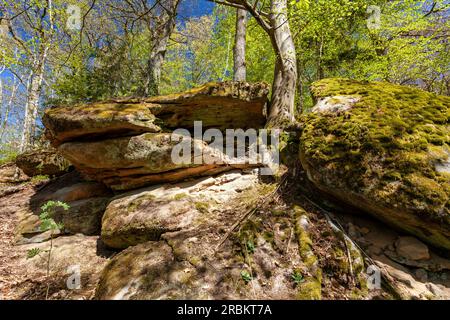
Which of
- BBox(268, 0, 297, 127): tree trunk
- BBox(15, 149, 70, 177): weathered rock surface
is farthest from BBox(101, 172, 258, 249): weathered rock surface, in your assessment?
BBox(15, 149, 70, 177): weathered rock surface

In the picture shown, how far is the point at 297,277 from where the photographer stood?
2.61 meters

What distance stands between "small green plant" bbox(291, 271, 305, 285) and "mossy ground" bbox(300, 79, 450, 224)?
4.42ft

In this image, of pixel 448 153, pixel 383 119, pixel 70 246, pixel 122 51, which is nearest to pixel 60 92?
pixel 122 51

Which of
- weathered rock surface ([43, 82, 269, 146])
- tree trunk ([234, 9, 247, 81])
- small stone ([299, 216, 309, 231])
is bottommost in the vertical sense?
small stone ([299, 216, 309, 231])

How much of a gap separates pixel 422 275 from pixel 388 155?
1482 mm

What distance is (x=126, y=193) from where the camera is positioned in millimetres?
5035

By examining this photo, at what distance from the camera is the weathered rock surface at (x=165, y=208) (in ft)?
12.6

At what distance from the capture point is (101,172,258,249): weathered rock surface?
12.6 ft

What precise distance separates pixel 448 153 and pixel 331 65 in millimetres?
9622

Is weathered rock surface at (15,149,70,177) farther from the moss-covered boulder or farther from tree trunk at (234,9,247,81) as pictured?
the moss-covered boulder

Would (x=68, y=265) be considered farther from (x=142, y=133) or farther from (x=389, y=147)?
(x=389, y=147)

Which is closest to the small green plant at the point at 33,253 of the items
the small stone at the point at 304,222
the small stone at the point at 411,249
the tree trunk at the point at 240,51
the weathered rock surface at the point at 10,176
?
the small stone at the point at 304,222

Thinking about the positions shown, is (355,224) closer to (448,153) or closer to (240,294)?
(448,153)

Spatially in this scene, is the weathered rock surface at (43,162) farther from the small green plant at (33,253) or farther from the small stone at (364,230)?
the small stone at (364,230)
